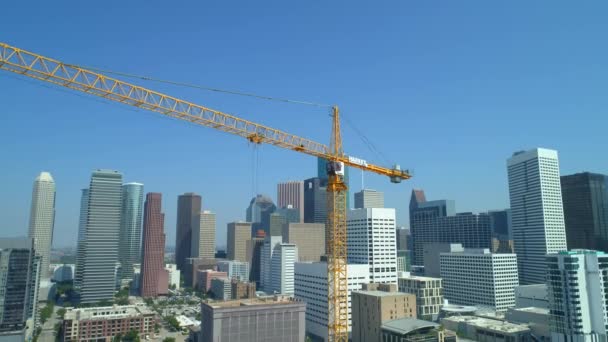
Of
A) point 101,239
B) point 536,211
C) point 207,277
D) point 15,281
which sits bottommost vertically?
point 207,277

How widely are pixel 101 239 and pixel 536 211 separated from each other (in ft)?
457

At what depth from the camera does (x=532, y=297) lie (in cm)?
8656

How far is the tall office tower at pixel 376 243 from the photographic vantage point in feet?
307

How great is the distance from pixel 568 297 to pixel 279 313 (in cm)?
4246

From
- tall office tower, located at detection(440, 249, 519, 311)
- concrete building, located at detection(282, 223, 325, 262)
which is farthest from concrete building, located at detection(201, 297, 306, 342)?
concrete building, located at detection(282, 223, 325, 262)

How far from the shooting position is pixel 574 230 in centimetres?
14150

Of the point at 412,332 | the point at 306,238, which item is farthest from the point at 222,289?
the point at 412,332

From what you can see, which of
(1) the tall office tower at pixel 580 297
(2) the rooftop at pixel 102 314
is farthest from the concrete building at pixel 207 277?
(1) the tall office tower at pixel 580 297

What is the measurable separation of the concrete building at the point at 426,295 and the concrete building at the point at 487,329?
497 cm

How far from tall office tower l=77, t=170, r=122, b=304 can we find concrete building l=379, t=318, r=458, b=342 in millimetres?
109914

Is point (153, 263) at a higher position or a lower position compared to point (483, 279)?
higher

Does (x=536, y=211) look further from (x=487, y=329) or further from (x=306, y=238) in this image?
(x=306, y=238)

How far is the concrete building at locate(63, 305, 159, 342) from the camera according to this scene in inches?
3369

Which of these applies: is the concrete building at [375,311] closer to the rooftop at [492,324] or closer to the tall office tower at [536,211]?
the rooftop at [492,324]
